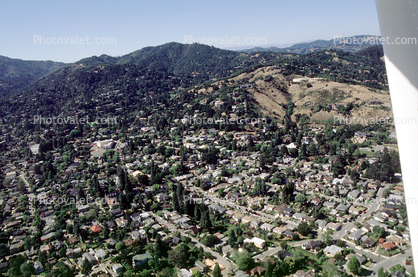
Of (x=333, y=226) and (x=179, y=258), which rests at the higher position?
(x=179, y=258)

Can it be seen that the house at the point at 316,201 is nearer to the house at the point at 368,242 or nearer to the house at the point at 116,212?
the house at the point at 368,242

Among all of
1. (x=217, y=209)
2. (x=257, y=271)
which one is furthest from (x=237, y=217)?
(x=257, y=271)

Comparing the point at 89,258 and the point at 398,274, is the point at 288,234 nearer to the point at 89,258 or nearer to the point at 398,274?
the point at 398,274

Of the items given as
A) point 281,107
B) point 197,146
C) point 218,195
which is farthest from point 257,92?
point 218,195

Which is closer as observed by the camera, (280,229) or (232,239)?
(232,239)

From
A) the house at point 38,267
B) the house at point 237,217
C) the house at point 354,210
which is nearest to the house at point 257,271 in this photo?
the house at point 237,217

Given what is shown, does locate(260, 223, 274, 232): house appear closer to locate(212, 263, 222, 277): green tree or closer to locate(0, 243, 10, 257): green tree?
locate(212, 263, 222, 277): green tree
